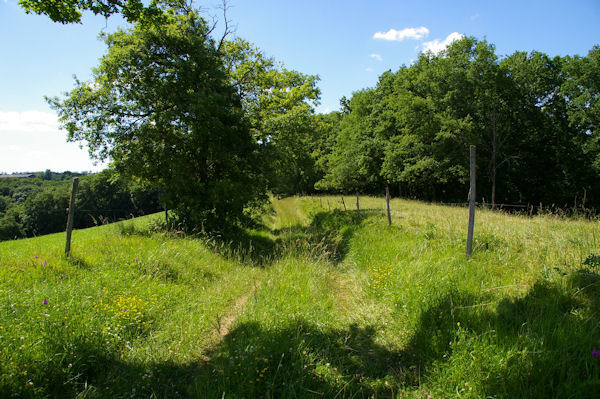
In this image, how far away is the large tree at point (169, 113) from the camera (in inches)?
437

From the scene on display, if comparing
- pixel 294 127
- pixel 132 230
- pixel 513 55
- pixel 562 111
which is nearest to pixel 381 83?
pixel 513 55

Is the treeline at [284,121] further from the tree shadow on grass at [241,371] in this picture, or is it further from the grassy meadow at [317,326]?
the tree shadow on grass at [241,371]

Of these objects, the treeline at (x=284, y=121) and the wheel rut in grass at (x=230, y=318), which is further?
the treeline at (x=284, y=121)

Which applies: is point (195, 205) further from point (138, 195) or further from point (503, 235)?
point (138, 195)

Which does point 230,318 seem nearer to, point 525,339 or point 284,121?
point 525,339

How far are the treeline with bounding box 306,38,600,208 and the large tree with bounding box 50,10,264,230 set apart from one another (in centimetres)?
1452

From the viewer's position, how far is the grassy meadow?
3064 mm

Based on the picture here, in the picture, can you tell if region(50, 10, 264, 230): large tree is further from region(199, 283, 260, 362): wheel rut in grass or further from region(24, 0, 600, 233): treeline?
region(199, 283, 260, 362): wheel rut in grass

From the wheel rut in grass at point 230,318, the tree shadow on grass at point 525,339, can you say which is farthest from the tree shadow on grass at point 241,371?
the tree shadow on grass at point 525,339

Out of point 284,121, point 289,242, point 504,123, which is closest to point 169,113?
point 284,121

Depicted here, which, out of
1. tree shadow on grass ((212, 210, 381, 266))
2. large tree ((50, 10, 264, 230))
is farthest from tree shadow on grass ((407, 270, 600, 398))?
large tree ((50, 10, 264, 230))

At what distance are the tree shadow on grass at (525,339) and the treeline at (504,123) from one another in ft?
73.4

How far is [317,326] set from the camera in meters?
4.49

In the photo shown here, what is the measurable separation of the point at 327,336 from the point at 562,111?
1599 inches
